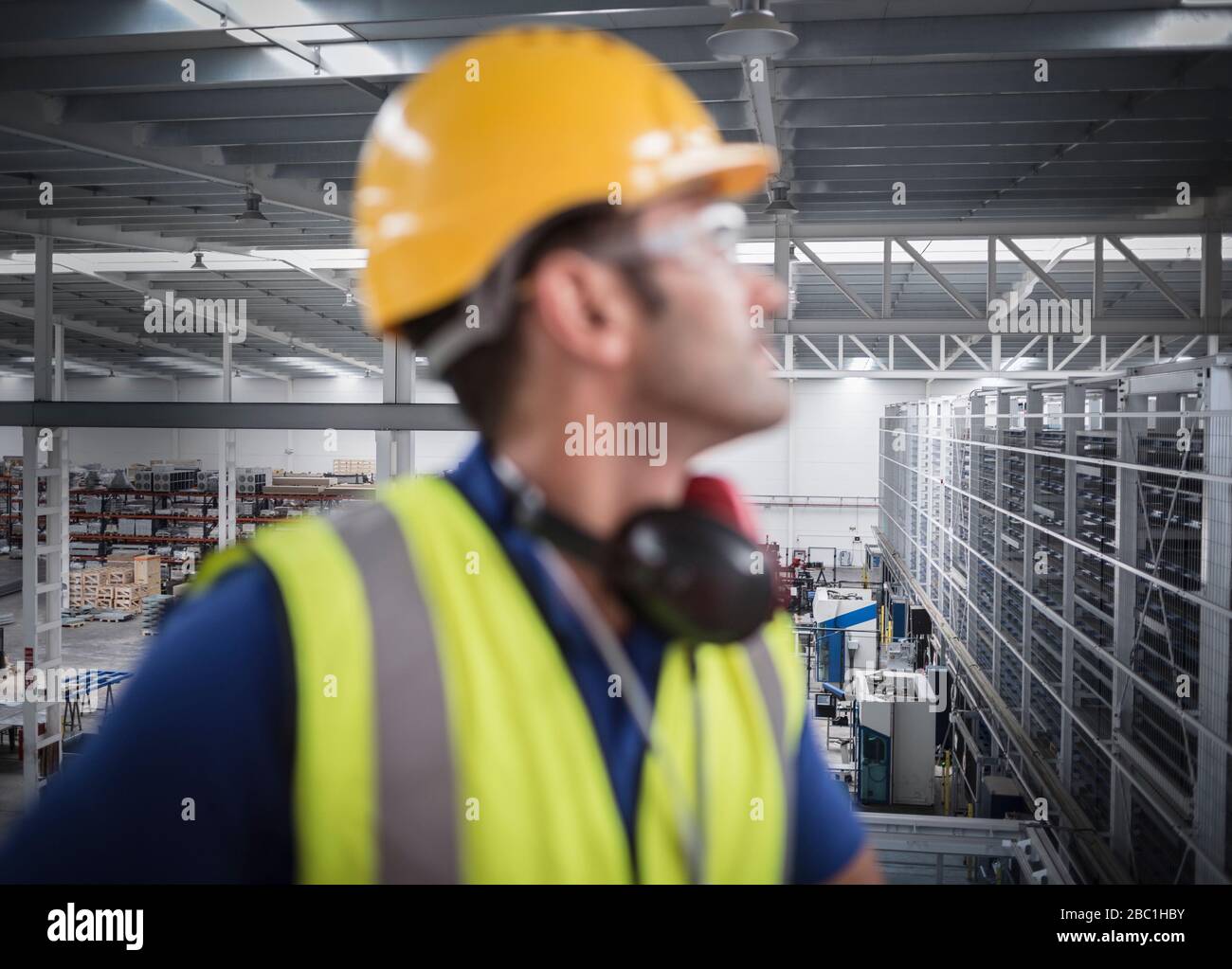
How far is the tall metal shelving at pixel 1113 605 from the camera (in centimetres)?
493

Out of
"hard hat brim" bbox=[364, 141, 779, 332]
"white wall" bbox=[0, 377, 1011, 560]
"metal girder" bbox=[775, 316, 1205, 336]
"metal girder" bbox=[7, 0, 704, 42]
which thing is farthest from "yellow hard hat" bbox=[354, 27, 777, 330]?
"white wall" bbox=[0, 377, 1011, 560]

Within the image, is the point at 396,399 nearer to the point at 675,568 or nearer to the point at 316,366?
the point at 675,568

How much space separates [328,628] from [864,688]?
10627 mm

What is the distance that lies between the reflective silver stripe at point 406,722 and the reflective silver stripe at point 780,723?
460 millimetres

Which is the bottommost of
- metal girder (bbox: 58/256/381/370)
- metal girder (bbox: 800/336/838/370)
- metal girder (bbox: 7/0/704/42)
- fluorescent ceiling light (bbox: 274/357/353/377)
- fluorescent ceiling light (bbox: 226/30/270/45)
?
metal girder (bbox: 7/0/704/42)

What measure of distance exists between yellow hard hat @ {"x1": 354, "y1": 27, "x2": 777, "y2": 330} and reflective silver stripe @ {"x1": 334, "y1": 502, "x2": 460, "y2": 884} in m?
0.32

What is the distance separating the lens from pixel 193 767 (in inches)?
38.5

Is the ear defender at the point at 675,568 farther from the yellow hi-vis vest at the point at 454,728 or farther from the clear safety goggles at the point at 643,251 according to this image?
the clear safety goggles at the point at 643,251

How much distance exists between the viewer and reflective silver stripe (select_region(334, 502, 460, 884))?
3.32 ft

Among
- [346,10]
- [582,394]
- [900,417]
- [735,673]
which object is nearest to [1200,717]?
[735,673]

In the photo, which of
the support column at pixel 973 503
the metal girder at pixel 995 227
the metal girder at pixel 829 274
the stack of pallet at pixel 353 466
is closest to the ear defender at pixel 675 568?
the metal girder at pixel 995 227

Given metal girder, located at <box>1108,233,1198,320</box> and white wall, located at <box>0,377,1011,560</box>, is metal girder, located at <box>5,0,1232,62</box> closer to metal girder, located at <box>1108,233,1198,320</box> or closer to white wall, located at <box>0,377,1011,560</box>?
metal girder, located at <box>1108,233,1198,320</box>

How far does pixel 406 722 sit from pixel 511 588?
20 centimetres

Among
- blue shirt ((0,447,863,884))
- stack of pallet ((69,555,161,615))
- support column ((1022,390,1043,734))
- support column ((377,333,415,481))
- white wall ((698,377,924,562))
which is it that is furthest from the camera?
white wall ((698,377,924,562))
